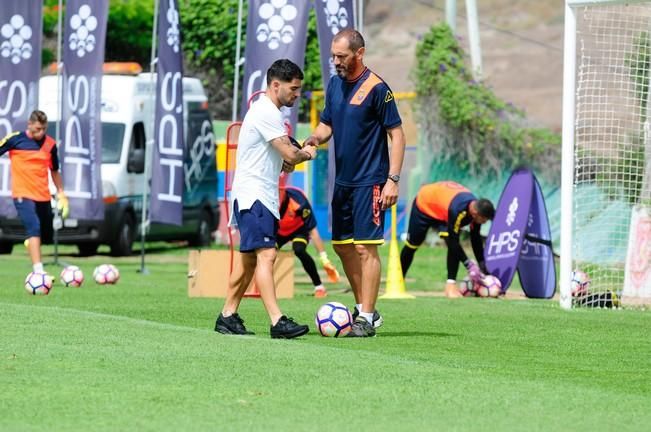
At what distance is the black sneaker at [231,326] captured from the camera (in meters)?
12.0

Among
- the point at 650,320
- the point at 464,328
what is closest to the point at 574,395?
the point at 464,328

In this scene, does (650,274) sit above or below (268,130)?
below

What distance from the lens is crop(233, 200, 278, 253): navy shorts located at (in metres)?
11.7

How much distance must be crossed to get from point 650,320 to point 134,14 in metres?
31.1

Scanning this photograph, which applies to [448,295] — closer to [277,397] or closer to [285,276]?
[285,276]

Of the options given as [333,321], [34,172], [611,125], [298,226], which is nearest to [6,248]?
[34,172]

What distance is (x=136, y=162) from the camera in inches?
1070

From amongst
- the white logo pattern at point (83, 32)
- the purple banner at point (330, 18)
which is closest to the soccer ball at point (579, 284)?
the purple banner at point (330, 18)

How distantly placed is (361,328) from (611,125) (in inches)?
271

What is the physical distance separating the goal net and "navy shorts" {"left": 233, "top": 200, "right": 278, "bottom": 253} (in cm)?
556

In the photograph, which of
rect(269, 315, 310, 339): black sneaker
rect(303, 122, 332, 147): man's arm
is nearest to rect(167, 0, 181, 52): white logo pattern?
rect(303, 122, 332, 147): man's arm

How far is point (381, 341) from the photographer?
12000mm

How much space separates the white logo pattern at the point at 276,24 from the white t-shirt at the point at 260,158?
25.9ft

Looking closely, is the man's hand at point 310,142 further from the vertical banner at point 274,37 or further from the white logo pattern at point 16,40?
the white logo pattern at point 16,40
